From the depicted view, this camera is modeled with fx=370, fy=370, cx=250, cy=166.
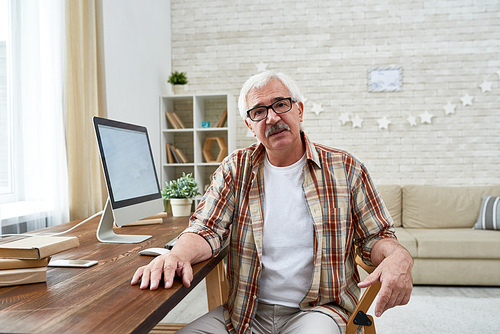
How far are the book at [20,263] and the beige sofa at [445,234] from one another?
2.76 m

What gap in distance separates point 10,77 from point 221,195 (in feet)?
4.64

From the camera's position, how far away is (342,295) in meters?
1.26

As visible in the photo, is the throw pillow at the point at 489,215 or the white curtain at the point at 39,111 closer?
the white curtain at the point at 39,111

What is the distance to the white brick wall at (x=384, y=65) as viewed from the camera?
364cm

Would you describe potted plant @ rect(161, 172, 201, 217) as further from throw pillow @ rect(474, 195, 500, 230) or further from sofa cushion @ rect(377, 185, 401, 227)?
throw pillow @ rect(474, 195, 500, 230)

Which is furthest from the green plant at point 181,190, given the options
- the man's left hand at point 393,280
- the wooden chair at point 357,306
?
the man's left hand at point 393,280

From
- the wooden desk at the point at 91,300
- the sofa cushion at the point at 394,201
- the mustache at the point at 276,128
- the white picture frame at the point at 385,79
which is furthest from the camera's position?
the white picture frame at the point at 385,79

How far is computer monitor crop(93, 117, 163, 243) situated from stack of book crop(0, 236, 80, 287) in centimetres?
40

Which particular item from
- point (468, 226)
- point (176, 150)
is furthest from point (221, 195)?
point (468, 226)

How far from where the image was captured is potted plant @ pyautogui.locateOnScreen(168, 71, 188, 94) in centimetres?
373

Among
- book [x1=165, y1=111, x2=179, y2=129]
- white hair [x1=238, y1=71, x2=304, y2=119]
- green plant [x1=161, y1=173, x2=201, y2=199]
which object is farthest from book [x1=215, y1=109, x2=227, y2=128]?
white hair [x1=238, y1=71, x2=304, y2=119]

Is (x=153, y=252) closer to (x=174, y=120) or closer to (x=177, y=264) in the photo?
(x=177, y=264)

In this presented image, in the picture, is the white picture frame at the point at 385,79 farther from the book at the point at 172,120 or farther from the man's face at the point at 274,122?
the man's face at the point at 274,122

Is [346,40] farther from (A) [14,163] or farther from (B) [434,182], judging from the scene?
(A) [14,163]
